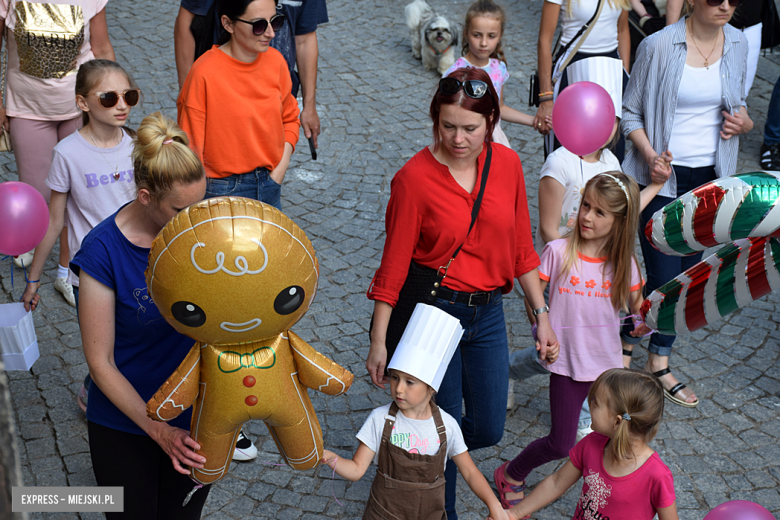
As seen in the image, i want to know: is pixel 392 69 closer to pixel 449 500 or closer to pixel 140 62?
pixel 140 62

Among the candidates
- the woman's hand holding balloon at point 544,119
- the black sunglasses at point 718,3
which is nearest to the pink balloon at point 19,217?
the woman's hand holding balloon at point 544,119

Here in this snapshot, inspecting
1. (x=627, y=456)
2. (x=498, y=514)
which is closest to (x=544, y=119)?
(x=627, y=456)

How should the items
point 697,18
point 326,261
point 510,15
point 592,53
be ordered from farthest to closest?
1. point 510,15
2. point 326,261
3. point 592,53
4. point 697,18

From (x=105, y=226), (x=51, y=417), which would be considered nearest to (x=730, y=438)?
(x=105, y=226)

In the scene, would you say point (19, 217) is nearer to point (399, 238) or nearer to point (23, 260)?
point (399, 238)

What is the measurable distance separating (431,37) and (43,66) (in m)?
5.08

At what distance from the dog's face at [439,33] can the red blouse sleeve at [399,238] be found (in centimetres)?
615

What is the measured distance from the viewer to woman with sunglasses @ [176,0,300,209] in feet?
12.5

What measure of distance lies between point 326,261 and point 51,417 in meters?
2.38

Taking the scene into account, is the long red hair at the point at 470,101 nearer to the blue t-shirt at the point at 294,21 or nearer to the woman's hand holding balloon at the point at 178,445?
the woman's hand holding balloon at the point at 178,445

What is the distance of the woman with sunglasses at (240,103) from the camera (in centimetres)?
382

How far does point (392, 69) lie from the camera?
927cm

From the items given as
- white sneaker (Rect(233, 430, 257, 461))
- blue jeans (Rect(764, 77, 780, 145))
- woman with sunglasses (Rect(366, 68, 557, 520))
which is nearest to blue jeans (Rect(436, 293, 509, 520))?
woman with sunglasses (Rect(366, 68, 557, 520))

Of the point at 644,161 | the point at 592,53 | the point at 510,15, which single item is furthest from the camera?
the point at 510,15
